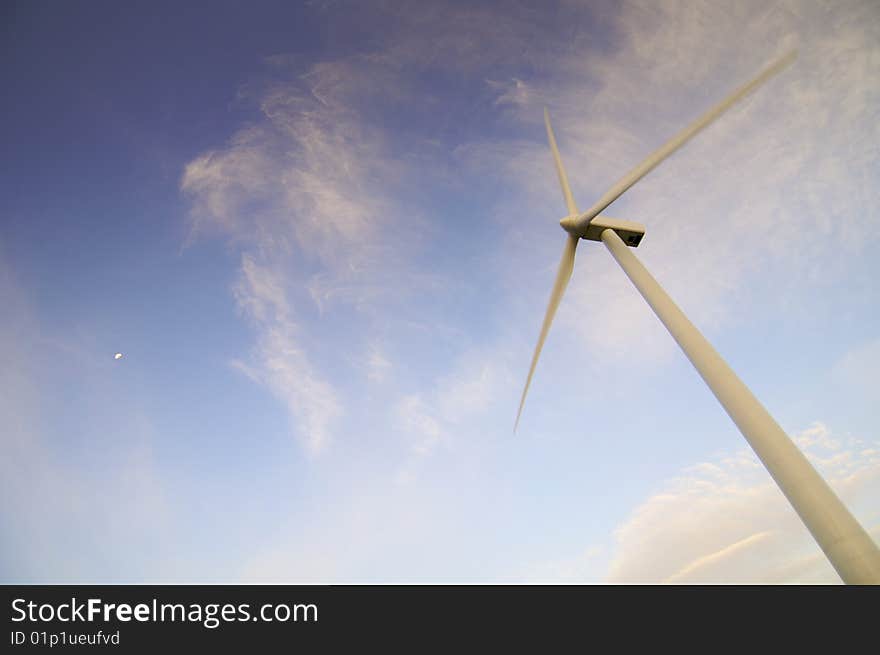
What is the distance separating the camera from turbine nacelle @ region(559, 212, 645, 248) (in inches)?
934

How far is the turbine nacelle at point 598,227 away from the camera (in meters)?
23.7

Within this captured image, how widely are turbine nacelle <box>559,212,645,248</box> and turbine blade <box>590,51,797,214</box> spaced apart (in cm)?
71

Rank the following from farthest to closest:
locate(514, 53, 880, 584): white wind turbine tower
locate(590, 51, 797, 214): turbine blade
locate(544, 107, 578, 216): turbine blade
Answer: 1. locate(544, 107, 578, 216): turbine blade
2. locate(590, 51, 797, 214): turbine blade
3. locate(514, 53, 880, 584): white wind turbine tower

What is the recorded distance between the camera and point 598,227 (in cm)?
2389

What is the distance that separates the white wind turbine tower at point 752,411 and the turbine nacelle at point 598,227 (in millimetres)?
51

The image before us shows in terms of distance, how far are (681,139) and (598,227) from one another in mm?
5748
